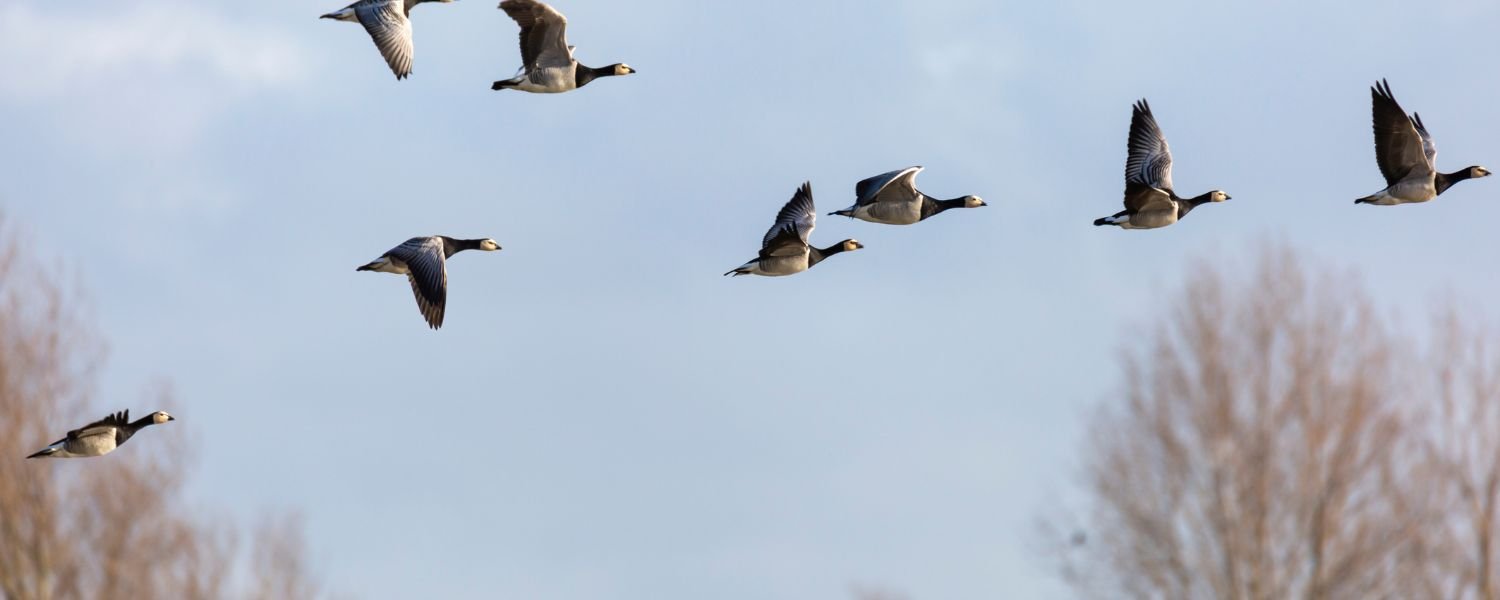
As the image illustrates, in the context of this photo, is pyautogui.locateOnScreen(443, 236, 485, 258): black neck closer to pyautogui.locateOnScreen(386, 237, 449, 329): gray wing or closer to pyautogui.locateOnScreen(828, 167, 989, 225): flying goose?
pyautogui.locateOnScreen(386, 237, 449, 329): gray wing

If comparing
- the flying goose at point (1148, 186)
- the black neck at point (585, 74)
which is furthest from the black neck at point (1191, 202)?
the black neck at point (585, 74)

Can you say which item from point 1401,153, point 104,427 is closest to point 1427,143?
point 1401,153

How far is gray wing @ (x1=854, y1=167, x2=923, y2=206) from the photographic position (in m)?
24.6

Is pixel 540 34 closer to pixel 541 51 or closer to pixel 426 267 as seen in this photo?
pixel 541 51

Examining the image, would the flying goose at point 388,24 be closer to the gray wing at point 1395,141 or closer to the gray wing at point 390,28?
the gray wing at point 390,28

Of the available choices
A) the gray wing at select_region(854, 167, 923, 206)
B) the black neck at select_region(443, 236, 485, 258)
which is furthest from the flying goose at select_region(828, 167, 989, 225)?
the black neck at select_region(443, 236, 485, 258)

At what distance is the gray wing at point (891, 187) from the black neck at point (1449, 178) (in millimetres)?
5090

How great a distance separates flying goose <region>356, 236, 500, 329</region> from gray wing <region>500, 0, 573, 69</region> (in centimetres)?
193

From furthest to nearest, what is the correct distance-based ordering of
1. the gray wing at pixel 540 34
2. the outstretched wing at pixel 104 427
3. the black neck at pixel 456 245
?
the gray wing at pixel 540 34
the black neck at pixel 456 245
the outstretched wing at pixel 104 427

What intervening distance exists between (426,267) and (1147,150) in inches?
288

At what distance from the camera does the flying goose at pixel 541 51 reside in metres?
24.7

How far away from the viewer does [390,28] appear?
81.5 ft

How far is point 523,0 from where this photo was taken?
24641 mm

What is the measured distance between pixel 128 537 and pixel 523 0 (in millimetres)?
9650
